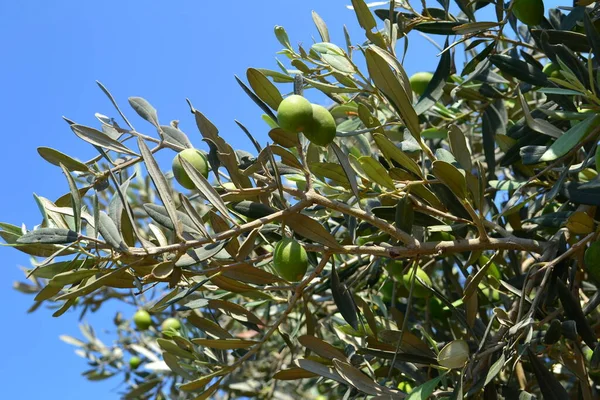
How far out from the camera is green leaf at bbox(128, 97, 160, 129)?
4.87 ft

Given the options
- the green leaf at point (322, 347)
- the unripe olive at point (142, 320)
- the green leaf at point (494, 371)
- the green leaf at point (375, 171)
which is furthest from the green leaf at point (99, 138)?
the unripe olive at point (142, 320)

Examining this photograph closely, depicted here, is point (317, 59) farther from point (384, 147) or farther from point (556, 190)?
point (556, 190)

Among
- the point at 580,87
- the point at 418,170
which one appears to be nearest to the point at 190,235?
the point at 418,170

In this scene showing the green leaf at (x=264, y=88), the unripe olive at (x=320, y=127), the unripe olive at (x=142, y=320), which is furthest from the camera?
the unripe olive at (x=142, y=320)

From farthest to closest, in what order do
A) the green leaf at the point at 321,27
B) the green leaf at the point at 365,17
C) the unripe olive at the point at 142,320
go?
the unripe olive at the point at 142,320, the green leaf at the point at 321,27, the green leaf at the point at 365,17

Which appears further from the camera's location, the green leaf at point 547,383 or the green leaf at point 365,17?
the green leaf at point 365,17

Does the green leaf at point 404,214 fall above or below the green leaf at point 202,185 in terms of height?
below

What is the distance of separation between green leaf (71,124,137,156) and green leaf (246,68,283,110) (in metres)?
0.30

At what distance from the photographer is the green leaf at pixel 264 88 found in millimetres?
1425

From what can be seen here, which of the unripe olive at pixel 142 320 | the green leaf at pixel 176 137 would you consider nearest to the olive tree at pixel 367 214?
the green leaf at pixel 176 137

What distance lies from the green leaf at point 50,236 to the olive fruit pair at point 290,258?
1.30ft

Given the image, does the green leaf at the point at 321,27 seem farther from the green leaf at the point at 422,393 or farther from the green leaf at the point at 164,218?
the green leaf at the point at 422,393

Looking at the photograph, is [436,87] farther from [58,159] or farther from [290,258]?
[58,159]

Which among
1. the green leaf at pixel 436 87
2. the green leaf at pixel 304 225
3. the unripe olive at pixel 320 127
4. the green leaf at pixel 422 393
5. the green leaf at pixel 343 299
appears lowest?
the green leaf at pixel 422 393
